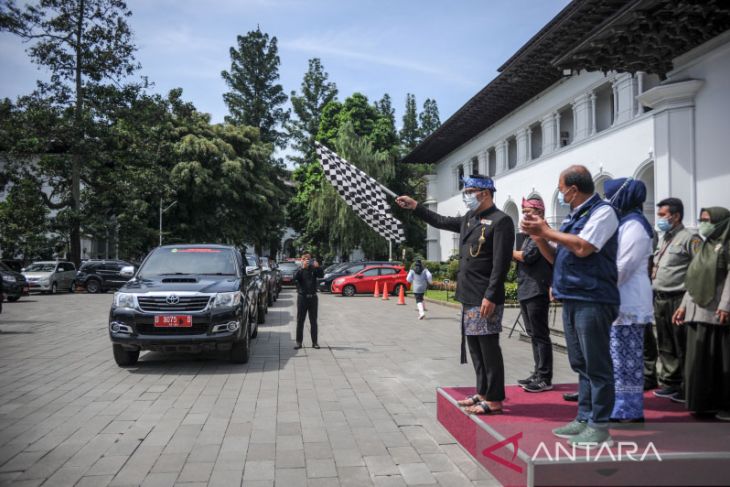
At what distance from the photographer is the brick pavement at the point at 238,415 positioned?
4172mm

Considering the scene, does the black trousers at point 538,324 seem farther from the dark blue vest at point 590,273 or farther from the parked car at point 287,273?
the parked car at point 287,273

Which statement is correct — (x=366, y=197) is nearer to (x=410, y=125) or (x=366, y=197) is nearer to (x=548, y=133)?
(x=548, y=133)

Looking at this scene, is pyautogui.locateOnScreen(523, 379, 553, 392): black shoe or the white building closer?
pyautogui.locateOnScreen(523, 379, 553, 392): black shoe

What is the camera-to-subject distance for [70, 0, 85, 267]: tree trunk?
31.5 metres

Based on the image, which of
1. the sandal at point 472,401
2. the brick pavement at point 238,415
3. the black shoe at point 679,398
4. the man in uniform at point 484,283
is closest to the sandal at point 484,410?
the man in uniform at point 484,283

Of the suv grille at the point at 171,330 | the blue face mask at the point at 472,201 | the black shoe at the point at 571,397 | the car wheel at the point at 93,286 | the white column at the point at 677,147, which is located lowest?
the car wheel at the point at 93,286

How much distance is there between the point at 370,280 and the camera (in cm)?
2755

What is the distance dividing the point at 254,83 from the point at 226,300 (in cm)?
5027

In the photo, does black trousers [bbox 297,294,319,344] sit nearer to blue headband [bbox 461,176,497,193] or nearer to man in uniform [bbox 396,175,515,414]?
man in uniform [bbox 396,175,515,414]

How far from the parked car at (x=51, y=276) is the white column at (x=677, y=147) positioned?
27276 mm

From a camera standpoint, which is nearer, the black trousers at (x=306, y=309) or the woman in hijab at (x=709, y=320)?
the woman in hijab at (x=709, y=320)

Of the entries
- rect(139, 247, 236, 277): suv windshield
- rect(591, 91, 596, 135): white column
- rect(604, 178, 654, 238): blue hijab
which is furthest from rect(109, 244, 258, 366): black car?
rect(591, 91, 596, 135): white column

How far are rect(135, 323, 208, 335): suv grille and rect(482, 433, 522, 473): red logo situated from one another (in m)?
5.09

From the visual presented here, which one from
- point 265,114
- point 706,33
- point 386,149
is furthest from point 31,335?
point 265,114
